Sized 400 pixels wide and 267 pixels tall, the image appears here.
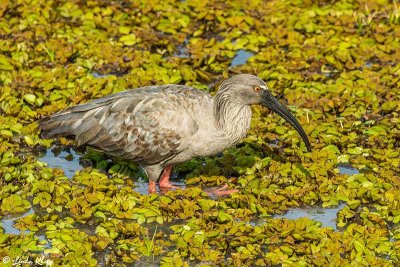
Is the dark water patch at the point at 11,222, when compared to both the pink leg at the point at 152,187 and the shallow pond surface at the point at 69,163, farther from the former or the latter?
the pink leg at the point at 152,187

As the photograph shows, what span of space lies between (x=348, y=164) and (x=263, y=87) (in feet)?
5.35

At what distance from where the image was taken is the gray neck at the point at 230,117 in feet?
33.9

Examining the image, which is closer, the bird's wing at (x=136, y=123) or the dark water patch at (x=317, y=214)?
the dark water patch at (x=317, y=214)

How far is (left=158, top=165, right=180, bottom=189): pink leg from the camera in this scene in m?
10.9

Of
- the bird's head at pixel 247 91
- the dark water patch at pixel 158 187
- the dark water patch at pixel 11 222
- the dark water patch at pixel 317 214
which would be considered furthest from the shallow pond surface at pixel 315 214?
the dark water patch at pixel 11 222

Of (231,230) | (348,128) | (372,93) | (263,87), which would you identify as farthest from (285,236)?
(372,93)

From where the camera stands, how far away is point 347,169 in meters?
11.2

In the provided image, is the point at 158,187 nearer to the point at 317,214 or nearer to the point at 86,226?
the point at 86,226

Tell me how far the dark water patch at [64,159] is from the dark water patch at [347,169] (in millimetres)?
3148

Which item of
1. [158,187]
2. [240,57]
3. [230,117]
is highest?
[230,117]

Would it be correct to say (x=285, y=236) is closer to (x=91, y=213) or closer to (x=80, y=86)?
(x=91, y=213)

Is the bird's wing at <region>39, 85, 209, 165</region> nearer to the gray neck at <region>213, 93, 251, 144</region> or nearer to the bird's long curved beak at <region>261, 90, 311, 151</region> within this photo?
the gray neck at <region>213, 93, 251, 144</region>

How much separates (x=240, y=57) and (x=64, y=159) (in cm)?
384

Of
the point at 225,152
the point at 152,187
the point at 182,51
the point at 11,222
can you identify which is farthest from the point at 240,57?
the point at 11,222
